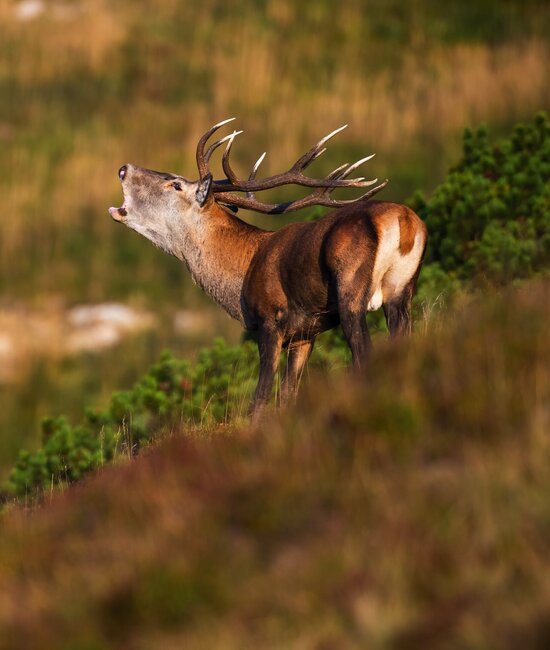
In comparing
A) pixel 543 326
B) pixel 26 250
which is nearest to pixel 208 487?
pixel 543 326

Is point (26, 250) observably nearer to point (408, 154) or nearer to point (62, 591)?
point (408, 154)

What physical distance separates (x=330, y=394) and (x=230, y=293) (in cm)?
434

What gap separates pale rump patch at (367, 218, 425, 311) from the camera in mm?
10516

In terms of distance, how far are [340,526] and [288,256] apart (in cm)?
478

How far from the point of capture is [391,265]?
10.6 metres

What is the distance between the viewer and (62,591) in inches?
266

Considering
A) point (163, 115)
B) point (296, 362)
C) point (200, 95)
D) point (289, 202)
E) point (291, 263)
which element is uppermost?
point (200, 95)

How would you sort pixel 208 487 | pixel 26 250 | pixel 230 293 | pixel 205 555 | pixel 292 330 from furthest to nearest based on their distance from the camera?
pixel 26 250 < pixel 230 293 < pixel 292 330 < pixel 208 487 < pixel 205 555

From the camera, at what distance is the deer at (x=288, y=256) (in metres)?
10.6

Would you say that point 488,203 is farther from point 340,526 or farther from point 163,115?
point 163,115

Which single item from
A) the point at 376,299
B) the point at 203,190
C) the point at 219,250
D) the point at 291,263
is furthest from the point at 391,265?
the point at 203,190

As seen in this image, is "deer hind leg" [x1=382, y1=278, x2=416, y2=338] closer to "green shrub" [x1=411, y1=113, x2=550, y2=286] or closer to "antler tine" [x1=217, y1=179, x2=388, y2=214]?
"antler tine" [x1=217, y1=179, x2=388, y2=214]

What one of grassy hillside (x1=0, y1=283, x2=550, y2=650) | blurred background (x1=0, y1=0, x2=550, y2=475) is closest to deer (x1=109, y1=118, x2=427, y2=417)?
grassy hillside (x1=0, y1=283, x2=550, y2=650)

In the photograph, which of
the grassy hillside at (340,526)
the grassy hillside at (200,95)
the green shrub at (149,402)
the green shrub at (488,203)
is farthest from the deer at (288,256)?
the grassy hillside at (200,95)
